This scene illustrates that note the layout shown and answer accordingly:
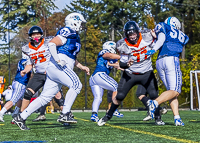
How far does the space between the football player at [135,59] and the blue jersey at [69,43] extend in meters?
0.72

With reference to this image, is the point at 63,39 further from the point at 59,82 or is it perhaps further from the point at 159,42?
the point at 159,42

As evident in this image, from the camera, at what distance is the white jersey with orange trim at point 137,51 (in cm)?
662

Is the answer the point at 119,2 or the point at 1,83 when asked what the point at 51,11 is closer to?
the point at 119,2

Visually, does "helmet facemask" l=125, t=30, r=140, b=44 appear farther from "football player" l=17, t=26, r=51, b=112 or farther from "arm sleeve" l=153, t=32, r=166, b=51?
"football player" l=17, t=26, r=51, b=112

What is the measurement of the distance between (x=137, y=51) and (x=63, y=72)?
1.26m

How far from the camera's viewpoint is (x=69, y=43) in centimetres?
654

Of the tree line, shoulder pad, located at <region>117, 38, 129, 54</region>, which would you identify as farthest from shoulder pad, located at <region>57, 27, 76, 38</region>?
the tree line

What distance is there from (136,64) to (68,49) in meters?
1.14

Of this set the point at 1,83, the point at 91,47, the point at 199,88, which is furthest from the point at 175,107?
the point at 91,47

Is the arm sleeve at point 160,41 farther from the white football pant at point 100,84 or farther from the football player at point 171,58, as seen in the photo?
the white football pant at point 100,84

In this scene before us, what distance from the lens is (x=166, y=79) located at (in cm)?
682

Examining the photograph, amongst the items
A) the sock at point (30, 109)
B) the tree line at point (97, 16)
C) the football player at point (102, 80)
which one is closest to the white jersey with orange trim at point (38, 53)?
the football player at point (102, 80)

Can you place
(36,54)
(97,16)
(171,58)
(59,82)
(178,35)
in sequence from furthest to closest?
(97,16), (36,54), (178,35), (171,58), (59,82)

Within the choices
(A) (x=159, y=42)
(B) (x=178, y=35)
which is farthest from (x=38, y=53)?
(B) (x=178, y=35)
